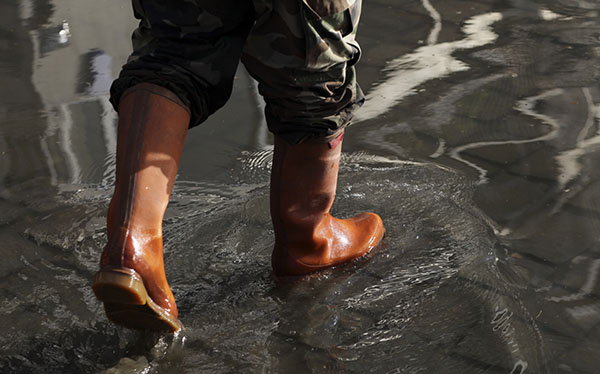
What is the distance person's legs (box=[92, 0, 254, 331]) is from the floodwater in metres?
0.22

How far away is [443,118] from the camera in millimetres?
2898

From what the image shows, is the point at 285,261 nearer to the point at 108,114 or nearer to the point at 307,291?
the point at 307,291

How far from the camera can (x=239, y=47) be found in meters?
1.66

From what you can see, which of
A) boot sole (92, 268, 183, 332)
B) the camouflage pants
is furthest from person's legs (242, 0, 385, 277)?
boot sole (92, 268, 183, 332)

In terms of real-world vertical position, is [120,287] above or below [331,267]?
above

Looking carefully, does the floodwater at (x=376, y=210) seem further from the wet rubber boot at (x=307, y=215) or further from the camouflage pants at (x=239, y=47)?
the camouflage pants at (x=239, y=47)

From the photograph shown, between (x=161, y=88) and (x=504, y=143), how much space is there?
1.46 m

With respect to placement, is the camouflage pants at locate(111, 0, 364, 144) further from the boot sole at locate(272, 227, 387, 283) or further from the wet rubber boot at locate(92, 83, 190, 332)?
the boot sole at locate(272, 227, 387, 283)

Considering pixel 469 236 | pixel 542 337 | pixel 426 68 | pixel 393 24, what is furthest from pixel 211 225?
pixel 393 24

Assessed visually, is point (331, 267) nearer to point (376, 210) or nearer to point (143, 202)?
point (376, 210)

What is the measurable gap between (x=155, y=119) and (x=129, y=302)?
346 millimetres

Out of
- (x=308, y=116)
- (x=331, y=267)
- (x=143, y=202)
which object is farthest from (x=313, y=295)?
(x=143, y=202)

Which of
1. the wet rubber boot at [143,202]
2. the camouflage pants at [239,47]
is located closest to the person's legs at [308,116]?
the camouflage pants at [239,47]

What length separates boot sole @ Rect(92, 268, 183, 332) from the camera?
4.73ft
